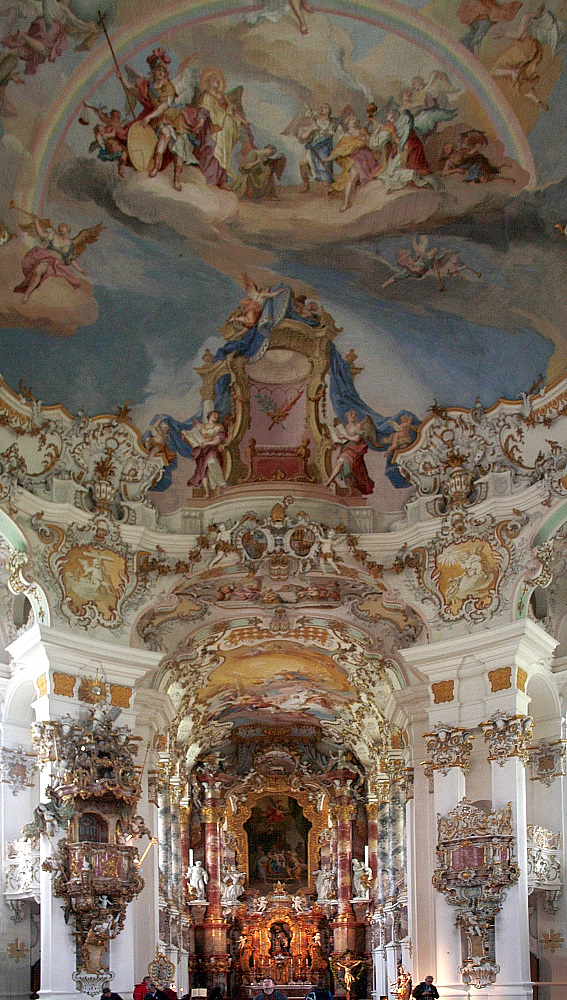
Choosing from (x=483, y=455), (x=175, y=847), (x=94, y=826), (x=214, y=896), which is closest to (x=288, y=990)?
(x=214, y=896)

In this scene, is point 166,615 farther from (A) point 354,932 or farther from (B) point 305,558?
(A) point 354,932

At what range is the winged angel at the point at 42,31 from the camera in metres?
17.2

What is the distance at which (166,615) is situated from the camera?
23766 mm

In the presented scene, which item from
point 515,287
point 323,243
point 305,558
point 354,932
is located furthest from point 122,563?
point 354,932

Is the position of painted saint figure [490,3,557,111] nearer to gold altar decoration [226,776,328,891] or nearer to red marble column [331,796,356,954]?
red marble column [331,796,356,954]

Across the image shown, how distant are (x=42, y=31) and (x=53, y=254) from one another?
3823 mm

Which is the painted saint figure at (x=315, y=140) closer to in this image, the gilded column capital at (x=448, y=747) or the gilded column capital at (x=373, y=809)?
the gilded column capital at (x=448, y=747)

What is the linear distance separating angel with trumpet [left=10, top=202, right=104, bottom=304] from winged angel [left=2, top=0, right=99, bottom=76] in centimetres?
277

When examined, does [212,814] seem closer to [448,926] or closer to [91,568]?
[91,568]

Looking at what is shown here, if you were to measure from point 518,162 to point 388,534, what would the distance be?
7.34 m

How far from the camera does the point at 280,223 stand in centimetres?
2072

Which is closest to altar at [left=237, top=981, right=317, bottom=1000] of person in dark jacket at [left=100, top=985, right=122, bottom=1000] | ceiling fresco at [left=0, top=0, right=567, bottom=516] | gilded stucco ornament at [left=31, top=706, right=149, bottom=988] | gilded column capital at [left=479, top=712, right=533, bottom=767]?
gilded stucco ornament at [left=31, top=706, right=149, bottom=988]

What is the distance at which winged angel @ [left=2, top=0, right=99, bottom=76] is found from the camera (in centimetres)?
1723

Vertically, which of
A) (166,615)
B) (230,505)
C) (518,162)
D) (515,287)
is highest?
(518,162)
